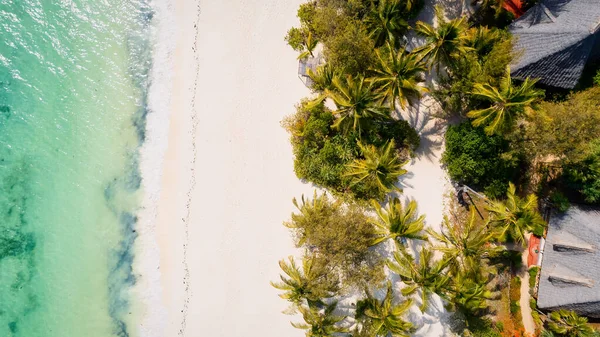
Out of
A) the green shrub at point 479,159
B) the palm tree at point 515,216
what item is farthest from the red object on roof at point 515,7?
the palm tree at point 515,216

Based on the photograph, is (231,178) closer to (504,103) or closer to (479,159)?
(479,159)

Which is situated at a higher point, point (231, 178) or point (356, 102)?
point (231, 178)

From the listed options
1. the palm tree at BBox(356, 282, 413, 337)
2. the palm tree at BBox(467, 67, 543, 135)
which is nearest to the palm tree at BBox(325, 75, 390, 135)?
the palm tree at BBox(467, 67, 543, 135)

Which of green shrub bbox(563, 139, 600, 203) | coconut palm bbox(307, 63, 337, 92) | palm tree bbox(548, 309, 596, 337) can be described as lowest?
palm tree bbox(548, 309, 596, 337)

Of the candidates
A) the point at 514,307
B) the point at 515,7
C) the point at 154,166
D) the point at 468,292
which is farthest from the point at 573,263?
the point at 154,166

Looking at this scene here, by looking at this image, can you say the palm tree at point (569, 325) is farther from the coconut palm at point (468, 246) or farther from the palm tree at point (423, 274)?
the palm tree at point (423, 274)

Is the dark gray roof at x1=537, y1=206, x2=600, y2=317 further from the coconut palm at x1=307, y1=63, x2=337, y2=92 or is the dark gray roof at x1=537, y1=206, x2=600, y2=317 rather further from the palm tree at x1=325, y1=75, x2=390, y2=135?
the coconut palm at x1=307, y1=63, x2=337, y2=92
